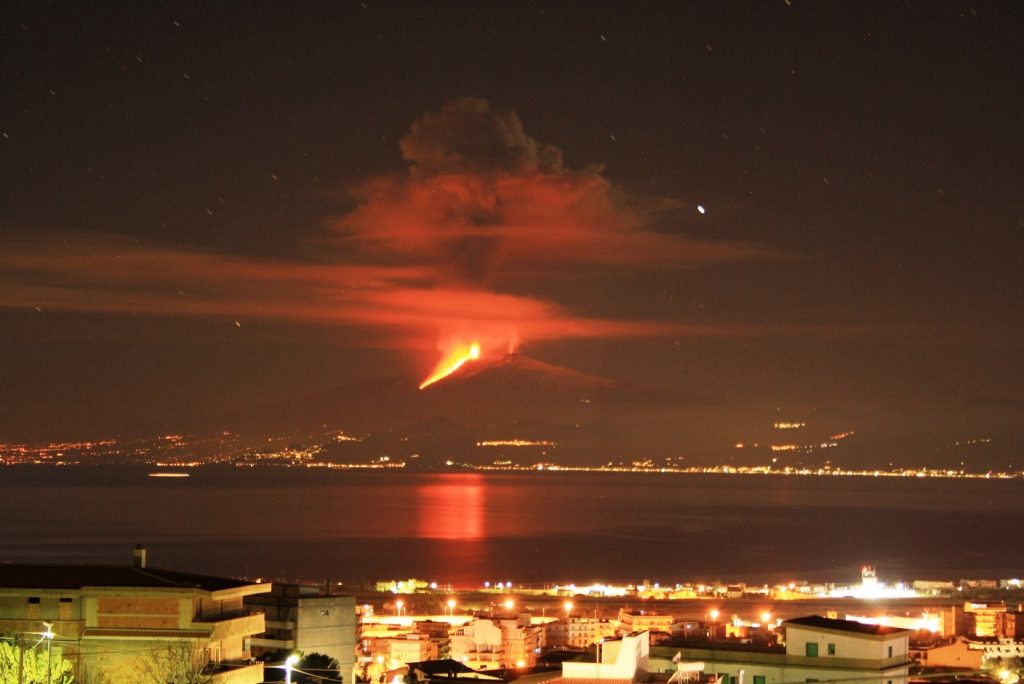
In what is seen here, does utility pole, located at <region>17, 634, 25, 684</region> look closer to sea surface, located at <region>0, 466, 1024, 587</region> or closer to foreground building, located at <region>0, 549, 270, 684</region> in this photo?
foreground building, located at <region>0, 549, 270, 684</region>

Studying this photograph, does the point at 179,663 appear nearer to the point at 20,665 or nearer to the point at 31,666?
the point at 31,666

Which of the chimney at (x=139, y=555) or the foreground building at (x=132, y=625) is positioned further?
the chimney at (x=139, y=555)

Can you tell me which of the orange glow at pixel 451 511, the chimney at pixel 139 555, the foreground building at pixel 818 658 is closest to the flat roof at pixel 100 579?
the chimney at pixel 139 555

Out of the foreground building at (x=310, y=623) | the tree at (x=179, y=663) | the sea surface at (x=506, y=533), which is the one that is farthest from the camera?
the sea surface at (x=506, y=533)

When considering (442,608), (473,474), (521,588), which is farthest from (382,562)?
(473,474)

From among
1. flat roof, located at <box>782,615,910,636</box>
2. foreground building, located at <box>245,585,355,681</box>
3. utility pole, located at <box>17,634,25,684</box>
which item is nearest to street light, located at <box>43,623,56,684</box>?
utility pole, located at <box>17,634,25,684</box>

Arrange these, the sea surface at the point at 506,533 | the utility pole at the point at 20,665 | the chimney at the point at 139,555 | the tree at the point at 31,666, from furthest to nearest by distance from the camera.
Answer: the sea surface at the point at 506,533 < the chimney at the point at 139,555 < the tree at the point at 31,666 < the utility pole at the point at 20,665

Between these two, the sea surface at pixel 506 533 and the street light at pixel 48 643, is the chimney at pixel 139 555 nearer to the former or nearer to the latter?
the street light at pixel 48 643

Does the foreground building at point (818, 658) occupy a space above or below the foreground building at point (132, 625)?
below

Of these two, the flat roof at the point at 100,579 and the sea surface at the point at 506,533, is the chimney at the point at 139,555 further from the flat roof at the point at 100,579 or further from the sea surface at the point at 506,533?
the sea surface at the point at 506,533
